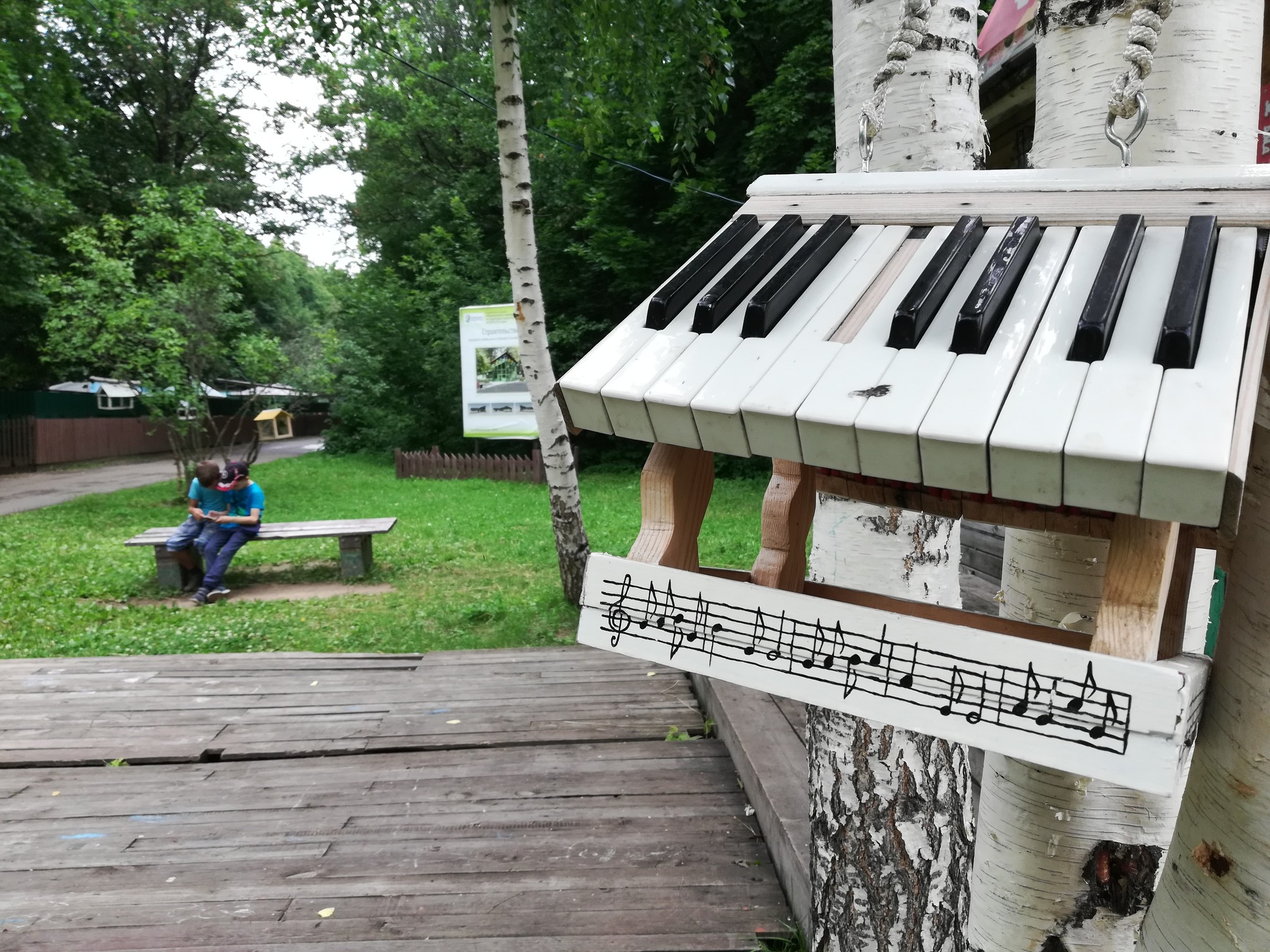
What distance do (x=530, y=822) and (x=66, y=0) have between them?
33.5 feet

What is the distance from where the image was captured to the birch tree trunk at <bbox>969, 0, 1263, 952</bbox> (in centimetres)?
97

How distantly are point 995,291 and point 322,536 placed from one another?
698 centimetres

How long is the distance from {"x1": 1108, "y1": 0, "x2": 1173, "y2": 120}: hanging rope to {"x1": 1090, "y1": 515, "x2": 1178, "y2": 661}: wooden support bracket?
385 mm

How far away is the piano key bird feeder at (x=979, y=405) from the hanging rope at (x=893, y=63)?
0.09 metres

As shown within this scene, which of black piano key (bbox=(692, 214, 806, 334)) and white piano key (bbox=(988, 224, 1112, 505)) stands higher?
black piano key (bbox=(692, 214, 806, 334))

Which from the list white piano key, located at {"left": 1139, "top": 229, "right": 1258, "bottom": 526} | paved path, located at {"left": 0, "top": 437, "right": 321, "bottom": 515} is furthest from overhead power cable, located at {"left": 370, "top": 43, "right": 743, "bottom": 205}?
paved path, located at {"left": 0, "top": 437, "right": 321, "bottom": 515}

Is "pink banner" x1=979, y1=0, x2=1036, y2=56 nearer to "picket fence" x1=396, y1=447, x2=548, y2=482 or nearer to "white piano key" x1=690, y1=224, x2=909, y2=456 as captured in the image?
"white piano key" x1=690, y1=224, x2=909, y2=456

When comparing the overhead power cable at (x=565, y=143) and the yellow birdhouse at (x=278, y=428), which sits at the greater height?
the overhead power cable at (x=565, y=143)

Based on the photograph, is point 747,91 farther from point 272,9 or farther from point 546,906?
point 546,906

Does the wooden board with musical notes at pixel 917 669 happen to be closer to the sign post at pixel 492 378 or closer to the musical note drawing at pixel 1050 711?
the musical note drawing at pixel 1050 711

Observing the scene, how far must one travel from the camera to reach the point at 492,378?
11703mm

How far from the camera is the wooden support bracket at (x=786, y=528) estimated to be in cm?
96

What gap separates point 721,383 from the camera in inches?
29.8

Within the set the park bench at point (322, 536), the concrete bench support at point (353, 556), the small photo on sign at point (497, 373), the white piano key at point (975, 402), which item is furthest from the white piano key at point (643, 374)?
the small photo on sign at point (497, 373)
